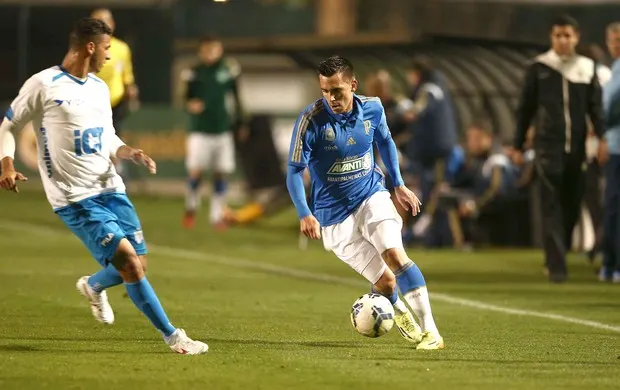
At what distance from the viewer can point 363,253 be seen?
1044 cm

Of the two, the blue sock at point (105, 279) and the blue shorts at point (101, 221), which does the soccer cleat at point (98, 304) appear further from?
the blue shorts at point (101, 221)

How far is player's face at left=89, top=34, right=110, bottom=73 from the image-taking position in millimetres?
10109

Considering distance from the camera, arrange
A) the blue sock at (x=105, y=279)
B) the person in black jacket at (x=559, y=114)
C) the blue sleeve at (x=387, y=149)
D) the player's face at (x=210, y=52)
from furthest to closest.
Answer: the player's face at (x=210, y=52) < the person in black jacket at (x=559, y=114) < the blue sock at (x=105, y=279) < the blue sleeve at (x=387, y=149)

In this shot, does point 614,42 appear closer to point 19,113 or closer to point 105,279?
point 105,279

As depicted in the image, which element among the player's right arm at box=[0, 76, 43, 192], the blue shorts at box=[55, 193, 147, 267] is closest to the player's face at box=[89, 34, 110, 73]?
the player's right arm at box=[0, 76, 43, 192]

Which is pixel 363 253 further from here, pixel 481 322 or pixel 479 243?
pixel 479 243

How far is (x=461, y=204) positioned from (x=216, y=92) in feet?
13.6

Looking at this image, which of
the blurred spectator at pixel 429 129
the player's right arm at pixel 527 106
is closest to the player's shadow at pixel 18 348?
the player's right arm at pixel 527 106

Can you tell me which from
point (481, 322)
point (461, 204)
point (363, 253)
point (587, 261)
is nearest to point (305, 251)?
point (461, 204)

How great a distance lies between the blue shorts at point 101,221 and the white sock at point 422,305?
6.21 feet

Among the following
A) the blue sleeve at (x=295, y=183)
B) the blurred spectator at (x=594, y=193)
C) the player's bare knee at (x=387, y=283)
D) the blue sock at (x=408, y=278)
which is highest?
the blue sleeve at (x=295, y=183)

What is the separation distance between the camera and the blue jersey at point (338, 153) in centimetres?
1020

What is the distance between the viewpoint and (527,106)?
49.1ft

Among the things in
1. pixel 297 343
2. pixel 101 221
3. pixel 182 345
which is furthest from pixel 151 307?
pixel 297 343
